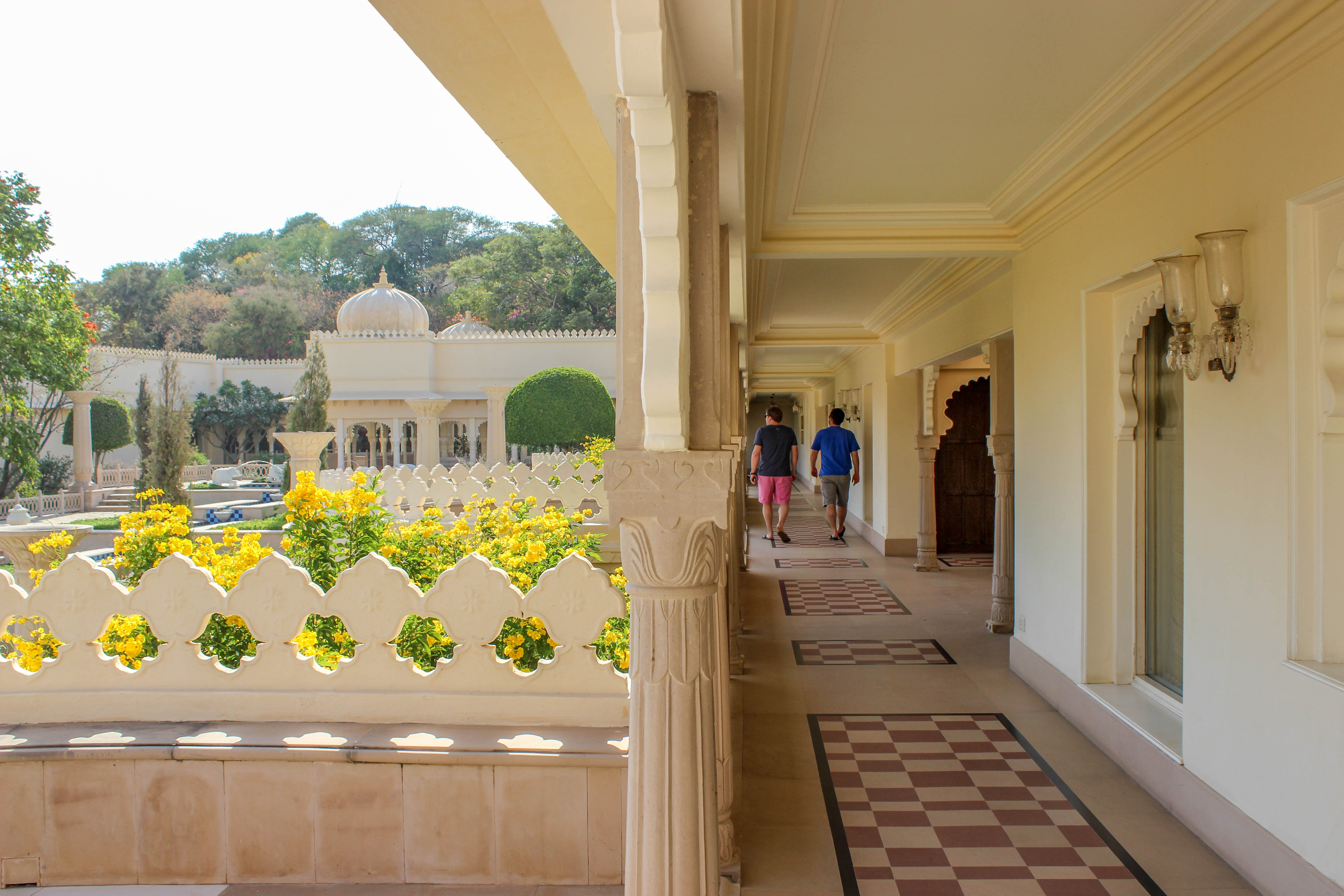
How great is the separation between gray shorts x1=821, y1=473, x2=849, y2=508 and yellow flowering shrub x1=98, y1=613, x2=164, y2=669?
326 inches

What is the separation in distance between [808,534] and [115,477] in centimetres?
1797

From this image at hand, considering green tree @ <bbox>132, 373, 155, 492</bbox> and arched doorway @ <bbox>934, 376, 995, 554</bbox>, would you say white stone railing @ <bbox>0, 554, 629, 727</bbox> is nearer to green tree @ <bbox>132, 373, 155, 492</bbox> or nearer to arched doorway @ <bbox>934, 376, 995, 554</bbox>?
arched doorway @ <bbox>934, 376, 995, 554</bbox>

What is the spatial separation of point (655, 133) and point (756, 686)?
12.3 ft

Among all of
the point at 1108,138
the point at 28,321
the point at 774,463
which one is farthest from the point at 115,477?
the point at 1108,138

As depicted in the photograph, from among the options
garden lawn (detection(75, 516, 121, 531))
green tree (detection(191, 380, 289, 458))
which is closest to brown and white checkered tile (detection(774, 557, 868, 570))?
garden lawn (detection(75, 516, 121, 531))

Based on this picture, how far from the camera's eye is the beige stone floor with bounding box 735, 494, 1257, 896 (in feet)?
9.11

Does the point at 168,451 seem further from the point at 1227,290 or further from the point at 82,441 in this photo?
the point at 1227,290

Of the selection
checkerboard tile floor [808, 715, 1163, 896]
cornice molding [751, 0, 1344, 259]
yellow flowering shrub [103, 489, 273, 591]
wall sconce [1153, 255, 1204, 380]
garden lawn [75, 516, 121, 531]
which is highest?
cornice molding [751, 0, 1344, 259]

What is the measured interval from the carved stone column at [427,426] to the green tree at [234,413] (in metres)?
6.59

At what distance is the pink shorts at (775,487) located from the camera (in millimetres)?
10523

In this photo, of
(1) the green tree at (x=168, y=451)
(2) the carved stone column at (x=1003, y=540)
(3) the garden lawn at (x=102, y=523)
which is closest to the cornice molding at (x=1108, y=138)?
(2) the carved stone column at (x=1003, y=540)

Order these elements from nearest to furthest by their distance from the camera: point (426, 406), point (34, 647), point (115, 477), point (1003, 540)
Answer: point (34, 647), point (1003, 540), point (115, 477), point (426, 406)

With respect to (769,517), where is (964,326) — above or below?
above

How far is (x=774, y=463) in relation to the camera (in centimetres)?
1043
